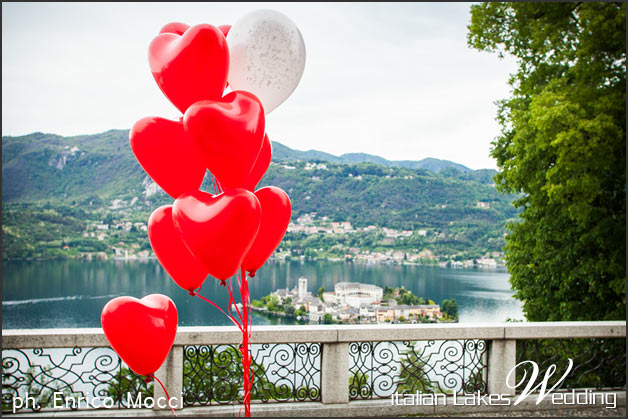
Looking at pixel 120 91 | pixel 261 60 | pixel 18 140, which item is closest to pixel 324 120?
pixel 120 91

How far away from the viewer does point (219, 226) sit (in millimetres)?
1692

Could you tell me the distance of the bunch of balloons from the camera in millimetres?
1729

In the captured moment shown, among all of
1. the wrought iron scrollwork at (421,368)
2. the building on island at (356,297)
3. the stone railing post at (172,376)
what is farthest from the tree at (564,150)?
the stone railing post at (172,376)

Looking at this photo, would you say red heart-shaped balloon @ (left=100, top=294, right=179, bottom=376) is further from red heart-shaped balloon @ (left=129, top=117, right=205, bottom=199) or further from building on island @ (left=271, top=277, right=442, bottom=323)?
building on island @ (left=271, top=277, right=442, bottom=323)

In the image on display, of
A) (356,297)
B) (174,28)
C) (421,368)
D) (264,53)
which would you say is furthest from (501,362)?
(356,297)

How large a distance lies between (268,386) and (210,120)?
4196 mm

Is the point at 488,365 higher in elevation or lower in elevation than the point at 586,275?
lower

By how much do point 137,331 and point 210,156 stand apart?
965 mm

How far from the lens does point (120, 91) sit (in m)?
84.5

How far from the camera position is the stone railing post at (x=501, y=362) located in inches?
212

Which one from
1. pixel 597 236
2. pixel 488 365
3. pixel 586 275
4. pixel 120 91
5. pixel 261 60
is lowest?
pixel 488 365

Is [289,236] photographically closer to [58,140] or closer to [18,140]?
[58,140]

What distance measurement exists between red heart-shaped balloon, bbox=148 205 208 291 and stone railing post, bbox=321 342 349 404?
123 inches

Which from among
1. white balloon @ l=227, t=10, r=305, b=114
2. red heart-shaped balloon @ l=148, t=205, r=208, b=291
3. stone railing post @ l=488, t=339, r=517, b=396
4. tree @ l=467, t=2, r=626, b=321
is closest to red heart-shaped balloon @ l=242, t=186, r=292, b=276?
red heart-shaped balloon @ l=148, t=205, r=208, b=291
